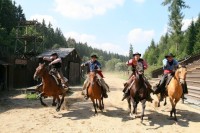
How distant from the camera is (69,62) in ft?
126

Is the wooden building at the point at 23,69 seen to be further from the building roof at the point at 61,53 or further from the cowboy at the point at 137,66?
the cowboy at the point at 137,66

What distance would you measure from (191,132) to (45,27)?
106103 millimetres

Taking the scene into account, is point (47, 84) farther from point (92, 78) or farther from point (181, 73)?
point (181, 73)

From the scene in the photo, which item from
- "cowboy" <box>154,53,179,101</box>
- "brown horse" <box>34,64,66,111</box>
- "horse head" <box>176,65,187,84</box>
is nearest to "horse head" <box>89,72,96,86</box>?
"brown horse" <box>34,64,66,111</box>

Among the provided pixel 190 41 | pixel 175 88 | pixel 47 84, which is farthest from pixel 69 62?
pixel 190 41

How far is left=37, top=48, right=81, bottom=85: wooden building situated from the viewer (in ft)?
119

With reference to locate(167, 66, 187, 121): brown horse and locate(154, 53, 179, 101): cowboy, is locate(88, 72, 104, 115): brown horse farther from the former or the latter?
A: locate(167, 66, 187, 121): brown horse

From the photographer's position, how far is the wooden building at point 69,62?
3619 cm

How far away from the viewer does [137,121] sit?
1265 cm

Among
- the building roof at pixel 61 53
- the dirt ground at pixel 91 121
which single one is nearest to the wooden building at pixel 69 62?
the building roof at pixel 61 53

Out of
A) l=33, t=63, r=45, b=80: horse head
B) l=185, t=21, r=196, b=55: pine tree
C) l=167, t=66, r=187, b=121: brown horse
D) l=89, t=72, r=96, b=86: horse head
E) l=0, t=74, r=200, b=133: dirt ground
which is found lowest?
l=0, t=74, r=200, b=133: dirt ground

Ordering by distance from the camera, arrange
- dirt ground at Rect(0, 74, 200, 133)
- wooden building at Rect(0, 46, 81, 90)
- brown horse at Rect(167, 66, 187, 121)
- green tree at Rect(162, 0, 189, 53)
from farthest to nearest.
Result: green tree at Rect(162, 0, 189, 53), wooden building at Rect(0, 46, 81, 90), brown horse at Rect(167, 66, 187, 121), dirt ground at Rect(0, 74, 200, 133)

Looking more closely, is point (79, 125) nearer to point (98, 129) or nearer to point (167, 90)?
A: point (98, 129)

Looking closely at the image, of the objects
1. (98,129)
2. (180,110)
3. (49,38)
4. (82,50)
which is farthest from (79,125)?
(82,50)
